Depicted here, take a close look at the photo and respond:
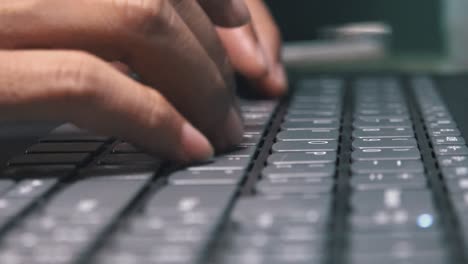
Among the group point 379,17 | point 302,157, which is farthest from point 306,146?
point 379,17

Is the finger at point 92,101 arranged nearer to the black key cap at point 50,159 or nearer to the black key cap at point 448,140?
the black key cap at point 50,159

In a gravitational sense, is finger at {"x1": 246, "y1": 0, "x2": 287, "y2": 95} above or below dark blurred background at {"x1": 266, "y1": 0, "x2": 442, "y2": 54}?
below

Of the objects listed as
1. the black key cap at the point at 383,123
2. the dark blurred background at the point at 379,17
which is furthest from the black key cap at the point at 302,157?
the dark blurred background at the point at 379,17

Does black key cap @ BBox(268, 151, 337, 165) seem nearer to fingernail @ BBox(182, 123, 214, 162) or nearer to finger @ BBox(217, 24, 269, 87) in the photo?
fingernail @ BBox(182, 123, 214, 162)

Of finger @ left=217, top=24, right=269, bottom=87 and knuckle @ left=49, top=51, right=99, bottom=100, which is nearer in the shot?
knuckle @ left=49, top=51, right=99, bottom=100

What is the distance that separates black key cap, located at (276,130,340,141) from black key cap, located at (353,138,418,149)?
0.9 inches

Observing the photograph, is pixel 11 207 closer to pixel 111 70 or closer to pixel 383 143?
pixel 111 70

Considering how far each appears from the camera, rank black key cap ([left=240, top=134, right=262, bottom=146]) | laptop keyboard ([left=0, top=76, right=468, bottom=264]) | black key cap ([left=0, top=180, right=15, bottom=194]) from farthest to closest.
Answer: black key cap ([left=240, top=134, right=262, bottom=146])
black key cap ([left=0, top=180, right=15, bottom=194])
laptop keyboard ([left=0, top=76, right=468, bottom=264])

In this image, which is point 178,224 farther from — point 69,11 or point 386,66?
point 386,66

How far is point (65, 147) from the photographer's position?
51 cm

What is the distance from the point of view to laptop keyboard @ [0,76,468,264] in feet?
1.02

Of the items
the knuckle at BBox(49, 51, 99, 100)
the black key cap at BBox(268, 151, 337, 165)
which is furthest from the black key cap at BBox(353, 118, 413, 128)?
the knuckle at BBox(49, 51, 99, 100)

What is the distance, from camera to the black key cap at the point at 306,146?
0.49 meters

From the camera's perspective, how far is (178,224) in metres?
0.34
